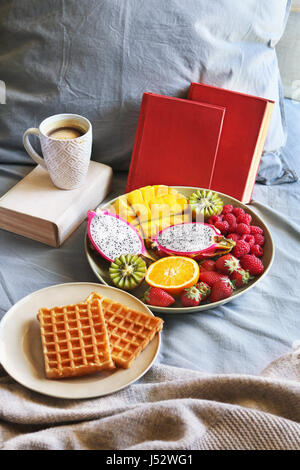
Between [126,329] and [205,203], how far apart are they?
18.2 inches

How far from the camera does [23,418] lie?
844 mm

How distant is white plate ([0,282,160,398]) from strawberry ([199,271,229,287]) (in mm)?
166

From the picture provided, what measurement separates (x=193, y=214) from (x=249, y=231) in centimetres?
16

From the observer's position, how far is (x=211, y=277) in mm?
1109

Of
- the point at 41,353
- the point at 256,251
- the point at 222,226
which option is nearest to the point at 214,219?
the point at 222,226

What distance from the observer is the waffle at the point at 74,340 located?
92cm

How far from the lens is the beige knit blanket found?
78cm

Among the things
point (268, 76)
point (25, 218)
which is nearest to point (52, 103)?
point (25, 218)

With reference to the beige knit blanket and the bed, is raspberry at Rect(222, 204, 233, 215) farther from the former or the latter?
the beige knit blanket

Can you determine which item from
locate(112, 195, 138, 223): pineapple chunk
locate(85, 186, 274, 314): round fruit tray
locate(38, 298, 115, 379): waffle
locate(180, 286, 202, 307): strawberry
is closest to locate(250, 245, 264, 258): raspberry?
locate(85, 186, 274, 314): round fruit tray

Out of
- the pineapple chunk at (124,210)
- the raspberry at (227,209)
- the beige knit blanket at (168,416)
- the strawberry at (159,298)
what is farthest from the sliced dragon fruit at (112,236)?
the beige knit blanket at (168,416)

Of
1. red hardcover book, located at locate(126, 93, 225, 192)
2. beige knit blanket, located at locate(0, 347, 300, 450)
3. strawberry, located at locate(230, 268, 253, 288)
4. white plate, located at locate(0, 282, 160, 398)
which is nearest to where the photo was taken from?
beige knit blanket, located at locate(0, 347, 300, 450)

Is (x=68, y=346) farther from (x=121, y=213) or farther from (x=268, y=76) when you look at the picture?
(x=268, y=76)

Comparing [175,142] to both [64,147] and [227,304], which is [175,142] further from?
[227,304]
